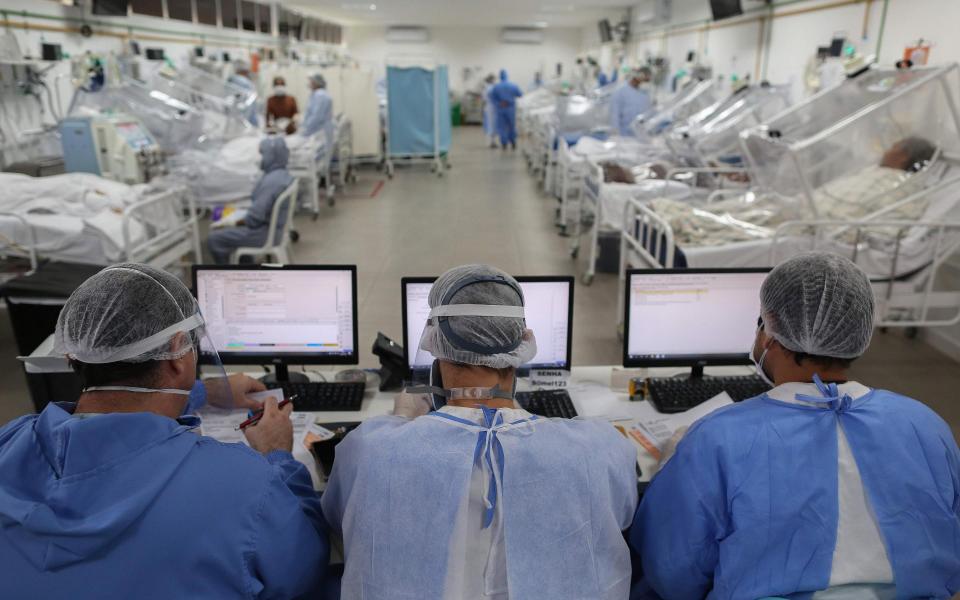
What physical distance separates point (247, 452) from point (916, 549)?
51.7 inches

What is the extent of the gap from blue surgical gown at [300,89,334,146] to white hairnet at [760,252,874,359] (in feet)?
24.5

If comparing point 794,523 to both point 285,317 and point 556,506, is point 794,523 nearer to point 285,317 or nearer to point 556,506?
point 556,506

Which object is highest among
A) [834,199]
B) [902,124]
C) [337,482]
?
[902,124]

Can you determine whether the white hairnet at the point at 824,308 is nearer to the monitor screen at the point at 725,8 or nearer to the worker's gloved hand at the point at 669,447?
the worker's gloved hand at the point at 669,447

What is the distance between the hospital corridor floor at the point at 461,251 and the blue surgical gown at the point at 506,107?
2.06 m

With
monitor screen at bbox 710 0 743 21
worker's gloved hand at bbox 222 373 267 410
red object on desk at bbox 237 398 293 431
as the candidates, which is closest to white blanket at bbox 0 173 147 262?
worker's gloved hand at bbox 222 373 267 410

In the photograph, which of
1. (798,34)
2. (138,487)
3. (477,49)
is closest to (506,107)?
(798,34)

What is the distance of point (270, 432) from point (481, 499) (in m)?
0.62

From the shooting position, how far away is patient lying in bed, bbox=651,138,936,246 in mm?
3801

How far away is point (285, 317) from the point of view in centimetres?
209

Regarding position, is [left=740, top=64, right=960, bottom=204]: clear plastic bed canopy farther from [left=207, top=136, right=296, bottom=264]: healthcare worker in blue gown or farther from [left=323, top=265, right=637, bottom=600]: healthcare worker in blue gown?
[left=207, top=136, right=296, bottom=264]: healthcare worker in blue gown

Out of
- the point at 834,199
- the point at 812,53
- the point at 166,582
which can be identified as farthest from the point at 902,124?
the point at 166,582

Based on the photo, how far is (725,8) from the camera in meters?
7.93

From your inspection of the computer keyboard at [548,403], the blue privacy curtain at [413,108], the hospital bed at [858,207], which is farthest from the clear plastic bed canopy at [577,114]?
the computer keyboard at [548,403]
